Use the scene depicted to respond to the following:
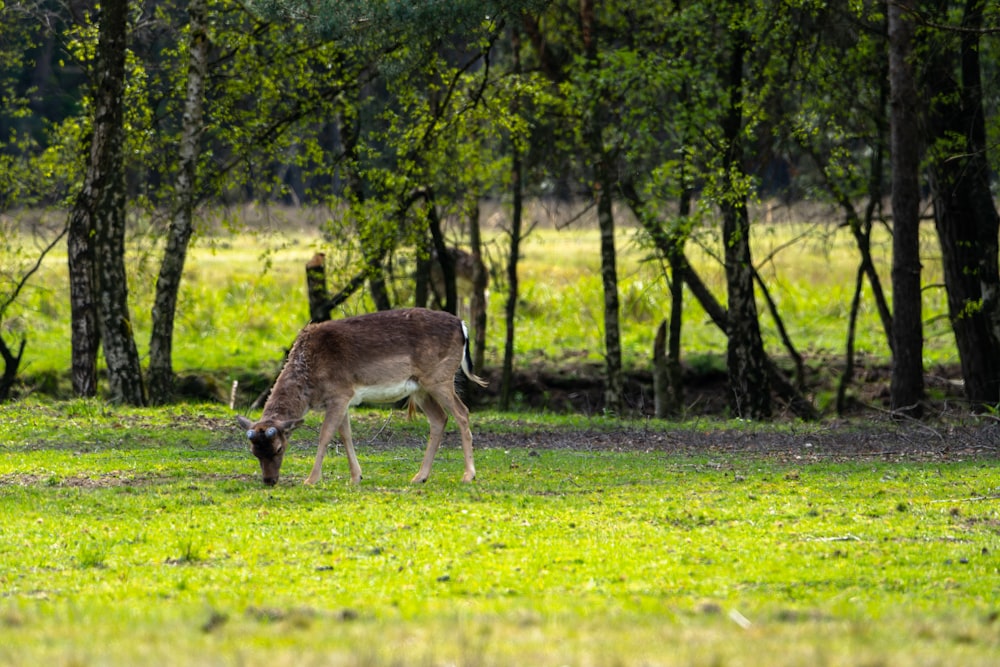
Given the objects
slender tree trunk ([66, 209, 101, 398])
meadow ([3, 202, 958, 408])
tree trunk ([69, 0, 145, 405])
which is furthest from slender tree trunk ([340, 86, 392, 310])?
slender tree trunk ([66, 209, 101, 398])

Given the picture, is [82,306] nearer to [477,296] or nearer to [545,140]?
[545,140]

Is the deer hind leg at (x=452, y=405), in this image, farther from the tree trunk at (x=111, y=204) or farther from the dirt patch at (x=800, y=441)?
the tree trunk at (x=111, y=204)

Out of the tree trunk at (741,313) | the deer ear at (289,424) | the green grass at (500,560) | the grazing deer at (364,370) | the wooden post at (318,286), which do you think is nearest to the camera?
the green grass at (500,560)

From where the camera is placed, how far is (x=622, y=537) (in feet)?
32.8

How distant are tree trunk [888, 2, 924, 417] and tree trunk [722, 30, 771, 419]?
3.63 m

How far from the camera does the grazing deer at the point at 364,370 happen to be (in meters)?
13.5

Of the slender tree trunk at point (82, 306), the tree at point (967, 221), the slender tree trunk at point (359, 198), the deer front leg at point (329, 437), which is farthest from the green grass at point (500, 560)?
the tree at point (967, 221)

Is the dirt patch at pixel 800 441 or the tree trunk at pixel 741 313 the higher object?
the tree trunk at pixel 741 313

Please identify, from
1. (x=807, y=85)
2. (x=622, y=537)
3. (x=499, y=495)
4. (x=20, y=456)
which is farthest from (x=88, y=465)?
(x=807, y=85)

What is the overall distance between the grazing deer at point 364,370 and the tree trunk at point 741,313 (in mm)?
10901

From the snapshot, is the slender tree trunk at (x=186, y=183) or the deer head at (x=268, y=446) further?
the slender tree trunk at (x=186, y=183)

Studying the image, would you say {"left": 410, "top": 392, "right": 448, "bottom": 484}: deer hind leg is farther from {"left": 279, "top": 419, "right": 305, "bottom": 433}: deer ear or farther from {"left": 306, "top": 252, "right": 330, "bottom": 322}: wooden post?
{"left": 306, "top": 252, "right": 330, "bottom": 322}: wooden post

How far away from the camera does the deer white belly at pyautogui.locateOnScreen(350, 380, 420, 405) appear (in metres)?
13.6

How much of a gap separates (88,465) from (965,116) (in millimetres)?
15633
